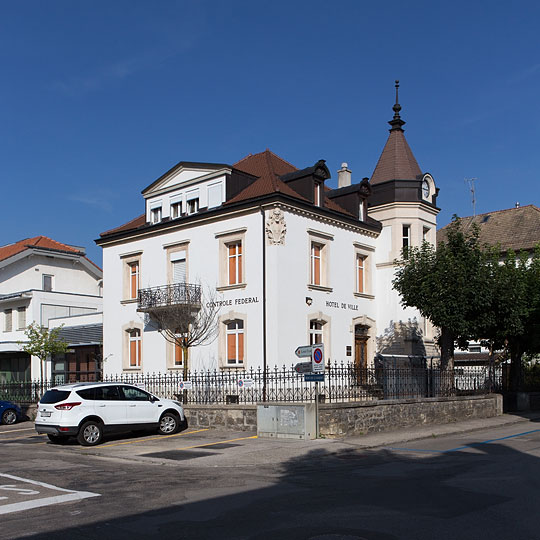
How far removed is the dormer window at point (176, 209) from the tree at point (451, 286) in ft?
34.6

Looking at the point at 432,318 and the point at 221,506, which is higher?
the point at 432,318

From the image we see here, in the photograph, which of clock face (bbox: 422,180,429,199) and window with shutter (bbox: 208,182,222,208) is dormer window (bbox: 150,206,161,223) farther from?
clock face (bbox: 422,180,429,199)

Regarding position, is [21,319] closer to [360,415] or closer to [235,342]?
[235,342]

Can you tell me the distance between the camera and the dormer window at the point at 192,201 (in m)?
29.4

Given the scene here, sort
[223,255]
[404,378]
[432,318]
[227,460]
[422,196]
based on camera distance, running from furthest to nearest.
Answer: [422,196]
[223,255]
[432,318]
[404,378]
[227,460]

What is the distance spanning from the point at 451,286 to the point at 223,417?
32.3 feet

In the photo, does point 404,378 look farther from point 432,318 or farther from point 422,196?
point 422,196

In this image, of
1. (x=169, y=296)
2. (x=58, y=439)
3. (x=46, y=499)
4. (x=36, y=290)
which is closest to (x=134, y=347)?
(x=169, y=296)

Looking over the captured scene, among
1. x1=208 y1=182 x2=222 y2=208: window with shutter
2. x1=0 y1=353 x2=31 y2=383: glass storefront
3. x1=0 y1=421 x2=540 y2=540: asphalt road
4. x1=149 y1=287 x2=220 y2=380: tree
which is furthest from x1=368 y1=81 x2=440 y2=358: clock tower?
x1=0 y1=353 x2=31 y2=383: glass storefront

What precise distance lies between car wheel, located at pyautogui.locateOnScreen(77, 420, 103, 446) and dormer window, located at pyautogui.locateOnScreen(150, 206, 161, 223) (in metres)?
14.8

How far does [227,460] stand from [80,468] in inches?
123

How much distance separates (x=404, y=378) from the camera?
2162 cm

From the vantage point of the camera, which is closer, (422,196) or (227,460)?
(227,460)

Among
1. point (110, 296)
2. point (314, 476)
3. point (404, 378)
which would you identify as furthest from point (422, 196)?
point (314, 476)
